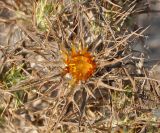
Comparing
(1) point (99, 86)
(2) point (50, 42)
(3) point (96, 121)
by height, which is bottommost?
(3) point (96, 121)

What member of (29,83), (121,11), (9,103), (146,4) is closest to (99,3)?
(121,11)

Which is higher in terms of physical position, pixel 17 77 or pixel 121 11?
pixel 121 11

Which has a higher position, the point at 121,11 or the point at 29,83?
the point at 121,11

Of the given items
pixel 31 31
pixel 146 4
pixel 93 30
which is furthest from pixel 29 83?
pixel 146 4

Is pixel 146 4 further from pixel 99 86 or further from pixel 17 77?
pixel 17 77

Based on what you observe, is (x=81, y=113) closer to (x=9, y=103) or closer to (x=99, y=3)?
(x=9, y=103)

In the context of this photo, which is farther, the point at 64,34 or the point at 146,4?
the point at 146,4
